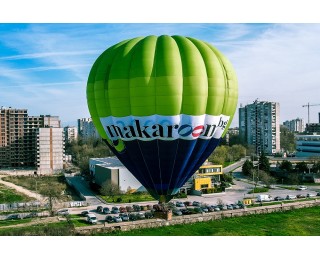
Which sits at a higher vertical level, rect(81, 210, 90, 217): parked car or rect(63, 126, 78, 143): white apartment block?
rect(63, 126, 78, 143): white apartment block

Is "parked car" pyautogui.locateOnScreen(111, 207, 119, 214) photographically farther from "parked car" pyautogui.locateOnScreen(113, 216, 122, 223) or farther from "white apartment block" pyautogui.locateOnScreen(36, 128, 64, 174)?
"white apartment block" pyautogui.locateOnScreen(36, 128, 64, 174)

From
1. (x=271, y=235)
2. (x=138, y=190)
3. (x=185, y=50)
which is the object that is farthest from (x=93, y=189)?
(x=185, y=50)

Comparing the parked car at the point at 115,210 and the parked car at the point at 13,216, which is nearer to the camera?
the parked car at the point at 13,216

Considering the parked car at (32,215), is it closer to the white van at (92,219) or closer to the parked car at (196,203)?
the white van at (92,219)

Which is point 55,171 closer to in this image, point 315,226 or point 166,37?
point 315,226

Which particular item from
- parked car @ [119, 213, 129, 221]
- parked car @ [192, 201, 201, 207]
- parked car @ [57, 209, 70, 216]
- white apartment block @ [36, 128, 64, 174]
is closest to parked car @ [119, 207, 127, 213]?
parked car @ [119, 213, 129, 221]

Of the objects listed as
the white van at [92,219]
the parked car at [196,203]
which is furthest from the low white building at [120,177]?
the white van at [92,219]
